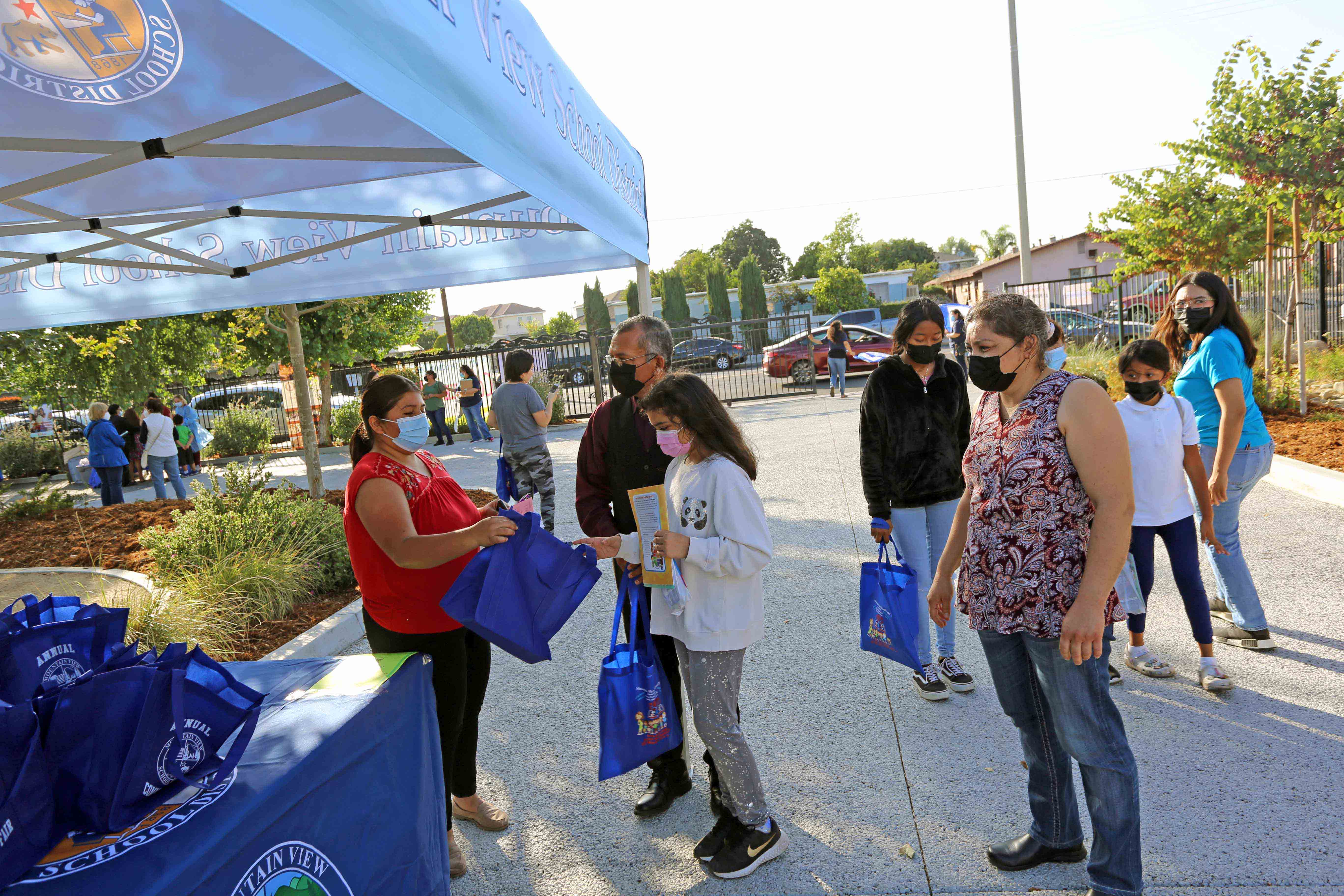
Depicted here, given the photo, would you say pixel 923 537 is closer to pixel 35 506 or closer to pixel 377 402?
pixel 377 402

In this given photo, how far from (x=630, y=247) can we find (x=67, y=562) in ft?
25.4

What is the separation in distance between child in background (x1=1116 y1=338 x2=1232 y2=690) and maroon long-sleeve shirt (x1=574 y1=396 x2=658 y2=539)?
2371 mm

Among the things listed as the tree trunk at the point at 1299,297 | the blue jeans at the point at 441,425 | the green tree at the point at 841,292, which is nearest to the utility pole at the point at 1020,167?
the tree trunk at the point at 1299,297

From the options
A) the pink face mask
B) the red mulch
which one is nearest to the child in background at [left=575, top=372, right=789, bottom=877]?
the pink face mask

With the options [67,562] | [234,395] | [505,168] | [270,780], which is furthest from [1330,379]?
[234,395]

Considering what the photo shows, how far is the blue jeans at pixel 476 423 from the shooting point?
→ 16.8 m

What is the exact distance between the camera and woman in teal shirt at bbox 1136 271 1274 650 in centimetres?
388

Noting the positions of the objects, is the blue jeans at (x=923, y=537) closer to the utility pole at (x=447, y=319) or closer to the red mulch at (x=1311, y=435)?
the red mulch at (x=1311, y=435)

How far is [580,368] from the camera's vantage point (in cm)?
2892

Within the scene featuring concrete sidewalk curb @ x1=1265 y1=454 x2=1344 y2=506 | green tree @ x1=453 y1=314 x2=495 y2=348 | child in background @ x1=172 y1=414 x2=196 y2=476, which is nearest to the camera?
concrete sidewalk curb @ x1=1265 y1=454 x2=1344 y2=506

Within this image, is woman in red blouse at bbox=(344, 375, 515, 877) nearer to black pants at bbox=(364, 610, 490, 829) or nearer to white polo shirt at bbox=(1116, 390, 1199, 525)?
black pants at bbox=(364, 610, 490, 829)

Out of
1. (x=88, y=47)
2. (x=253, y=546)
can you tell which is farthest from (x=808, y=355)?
(x=88, y=47)

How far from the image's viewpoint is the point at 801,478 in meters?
9.71

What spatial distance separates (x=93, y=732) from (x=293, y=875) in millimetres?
536
